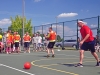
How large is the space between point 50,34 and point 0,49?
6.55m

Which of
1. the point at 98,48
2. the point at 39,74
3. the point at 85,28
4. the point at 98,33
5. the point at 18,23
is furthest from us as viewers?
the point at 18,23

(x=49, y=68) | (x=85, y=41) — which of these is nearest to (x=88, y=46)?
(x=85, y=41)

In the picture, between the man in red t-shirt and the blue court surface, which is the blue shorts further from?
the blue court surface

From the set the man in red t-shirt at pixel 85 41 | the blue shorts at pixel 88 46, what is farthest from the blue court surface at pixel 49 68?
the blue shorts at pixel 88 46

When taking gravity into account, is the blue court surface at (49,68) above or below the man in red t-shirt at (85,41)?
below

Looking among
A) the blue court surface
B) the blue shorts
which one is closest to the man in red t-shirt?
the blue shorts

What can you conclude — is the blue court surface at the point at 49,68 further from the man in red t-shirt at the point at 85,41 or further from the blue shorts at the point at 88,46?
the blue shorts at the point at 88,46

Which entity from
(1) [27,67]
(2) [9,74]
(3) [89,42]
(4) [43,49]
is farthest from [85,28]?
(4) [43,49]

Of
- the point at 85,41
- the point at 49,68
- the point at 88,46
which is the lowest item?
the point at 49,68

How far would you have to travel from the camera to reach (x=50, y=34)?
13.6 metres

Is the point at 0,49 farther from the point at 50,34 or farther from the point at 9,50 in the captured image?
the point at 50,34

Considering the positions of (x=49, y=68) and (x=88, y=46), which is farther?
(x=88, y=46)

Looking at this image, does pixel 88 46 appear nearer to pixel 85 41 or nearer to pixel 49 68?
pixel 85 41

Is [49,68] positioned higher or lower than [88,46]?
lower
